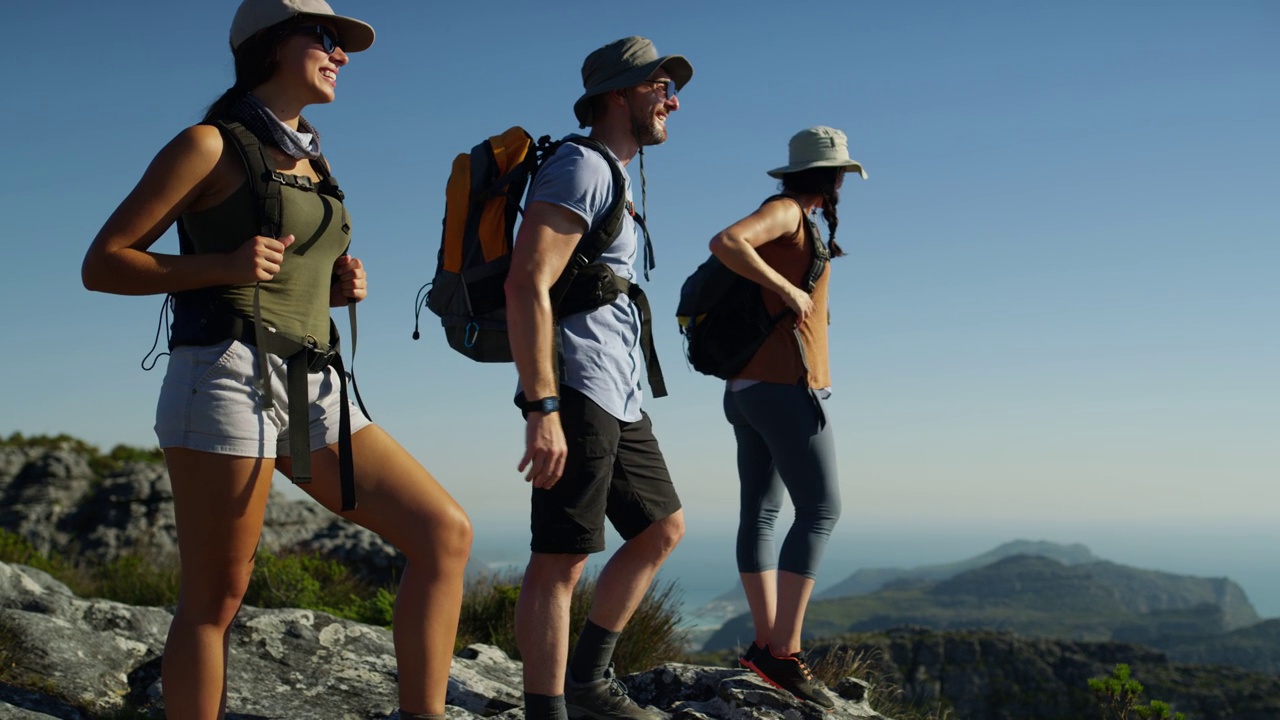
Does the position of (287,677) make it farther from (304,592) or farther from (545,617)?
(304,592)

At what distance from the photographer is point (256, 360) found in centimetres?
285

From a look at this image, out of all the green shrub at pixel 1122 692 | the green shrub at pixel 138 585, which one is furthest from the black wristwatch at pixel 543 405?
the green shrub at pixel 138 585

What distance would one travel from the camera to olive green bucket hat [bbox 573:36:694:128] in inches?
140

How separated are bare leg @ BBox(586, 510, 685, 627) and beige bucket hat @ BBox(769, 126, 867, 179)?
1976 millimetres

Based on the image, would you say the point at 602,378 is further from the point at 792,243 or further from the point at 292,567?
the point at 292,567

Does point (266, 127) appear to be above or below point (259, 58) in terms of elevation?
below

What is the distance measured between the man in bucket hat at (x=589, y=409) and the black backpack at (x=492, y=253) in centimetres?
5

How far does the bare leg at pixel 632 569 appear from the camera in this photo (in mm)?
3674

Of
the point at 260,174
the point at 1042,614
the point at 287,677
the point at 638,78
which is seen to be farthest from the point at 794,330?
the point at 1042,614

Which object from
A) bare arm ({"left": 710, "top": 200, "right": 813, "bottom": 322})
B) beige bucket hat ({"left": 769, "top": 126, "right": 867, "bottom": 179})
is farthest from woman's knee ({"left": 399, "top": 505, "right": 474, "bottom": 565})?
beige bucket hat ({"left": 769, "top": 126, "right": 867, "bottom": 179})

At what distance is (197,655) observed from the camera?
2.82 m

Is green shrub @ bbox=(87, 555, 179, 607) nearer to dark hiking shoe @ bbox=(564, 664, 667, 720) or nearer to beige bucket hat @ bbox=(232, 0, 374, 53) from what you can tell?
dark hiking shoe @ bbox=(564, 664, 667, 720)

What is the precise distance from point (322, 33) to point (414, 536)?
61.5 inches

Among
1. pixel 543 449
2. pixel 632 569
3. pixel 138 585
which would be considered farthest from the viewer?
pixel 138 585
